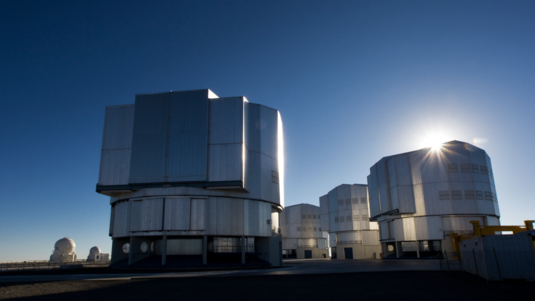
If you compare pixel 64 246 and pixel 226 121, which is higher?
pixel 226 121

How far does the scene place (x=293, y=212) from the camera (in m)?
104

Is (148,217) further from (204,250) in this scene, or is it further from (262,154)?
(262,154)

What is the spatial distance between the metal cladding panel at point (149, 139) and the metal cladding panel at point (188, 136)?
0.82m

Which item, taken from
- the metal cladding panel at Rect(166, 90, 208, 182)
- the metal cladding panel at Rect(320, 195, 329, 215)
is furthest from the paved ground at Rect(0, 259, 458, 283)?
the metal cladding panel at Rect(320, 195, 329, 215)

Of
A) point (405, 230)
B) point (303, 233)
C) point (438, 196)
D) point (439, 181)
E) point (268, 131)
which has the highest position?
point (268, 131)

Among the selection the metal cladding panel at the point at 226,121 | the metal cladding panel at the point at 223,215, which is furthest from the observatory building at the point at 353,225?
the metal cladding panel at the point at 226,121

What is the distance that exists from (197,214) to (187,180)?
3812mm

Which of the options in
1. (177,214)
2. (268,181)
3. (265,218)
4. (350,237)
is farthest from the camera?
(350,237)

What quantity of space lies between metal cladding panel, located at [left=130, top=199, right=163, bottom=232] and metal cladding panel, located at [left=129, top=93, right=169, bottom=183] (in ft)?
8.30

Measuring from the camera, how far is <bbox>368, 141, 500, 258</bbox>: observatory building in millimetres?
54281

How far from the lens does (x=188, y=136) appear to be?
41.1 metres

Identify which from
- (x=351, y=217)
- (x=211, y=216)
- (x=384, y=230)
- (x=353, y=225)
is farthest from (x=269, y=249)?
(x=351, y=217)

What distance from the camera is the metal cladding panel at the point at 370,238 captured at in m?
80.8

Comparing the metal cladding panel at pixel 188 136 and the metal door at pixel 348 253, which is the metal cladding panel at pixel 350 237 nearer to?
the metal door at pixel 348 253
